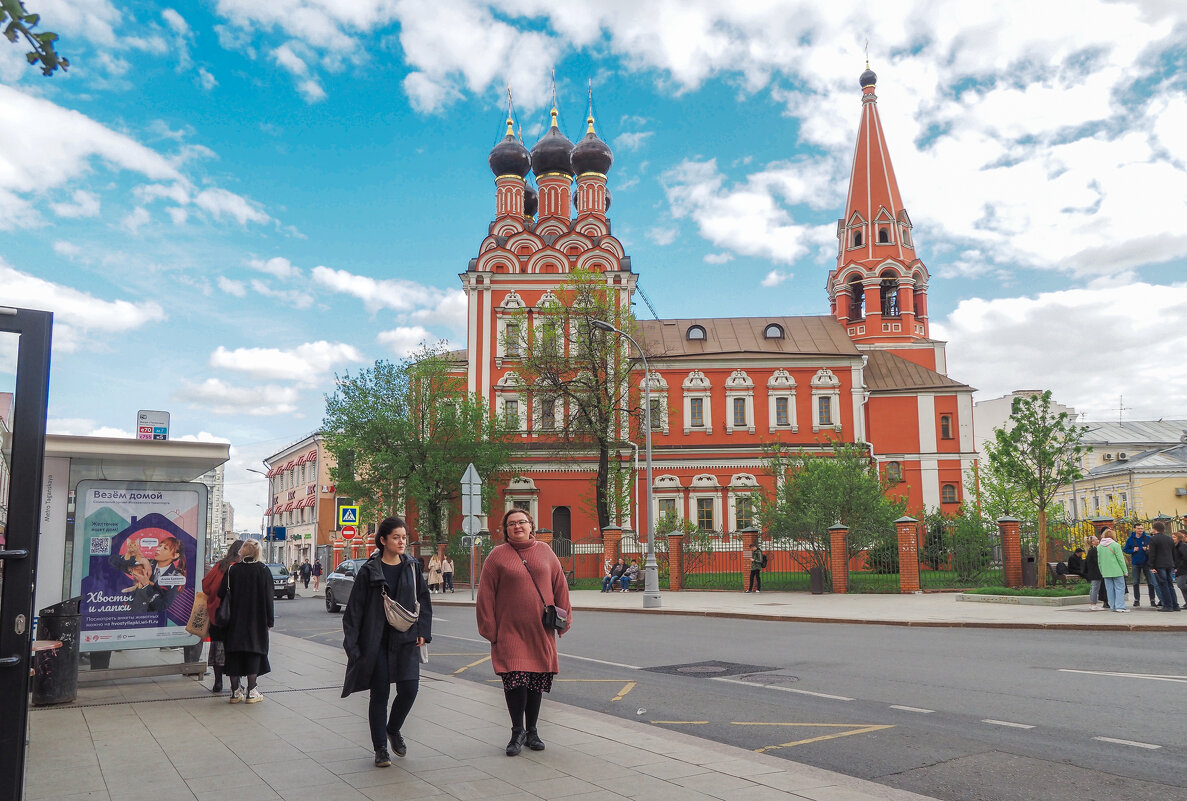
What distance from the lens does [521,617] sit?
702 centimetres

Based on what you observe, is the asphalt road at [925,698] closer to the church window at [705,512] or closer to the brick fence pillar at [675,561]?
the brick fence pillar at [675,561]

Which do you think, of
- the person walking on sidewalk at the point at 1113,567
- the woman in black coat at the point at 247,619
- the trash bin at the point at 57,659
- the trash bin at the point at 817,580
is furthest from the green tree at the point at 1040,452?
A: the trash bin at the point at 57,659

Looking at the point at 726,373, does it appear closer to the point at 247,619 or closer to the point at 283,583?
the point at 283,583

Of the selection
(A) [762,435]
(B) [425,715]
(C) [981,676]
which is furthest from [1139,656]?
(A) [762,435]

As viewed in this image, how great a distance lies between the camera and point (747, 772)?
6.34 m

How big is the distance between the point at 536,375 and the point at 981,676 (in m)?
34.7

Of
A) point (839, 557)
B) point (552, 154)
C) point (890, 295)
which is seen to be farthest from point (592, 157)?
point (839, 557)

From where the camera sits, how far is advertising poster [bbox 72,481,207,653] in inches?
437

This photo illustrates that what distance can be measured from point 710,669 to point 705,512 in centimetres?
3673

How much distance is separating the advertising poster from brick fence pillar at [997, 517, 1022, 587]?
22655 millimetres

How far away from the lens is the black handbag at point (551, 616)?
23.2ft

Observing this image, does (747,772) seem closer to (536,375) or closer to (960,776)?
(960,776)

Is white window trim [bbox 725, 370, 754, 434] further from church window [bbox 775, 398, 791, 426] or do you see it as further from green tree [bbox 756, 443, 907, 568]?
green tree [bbox 756, 443, 907, 568]

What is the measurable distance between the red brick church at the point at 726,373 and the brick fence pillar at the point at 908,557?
18.0m
